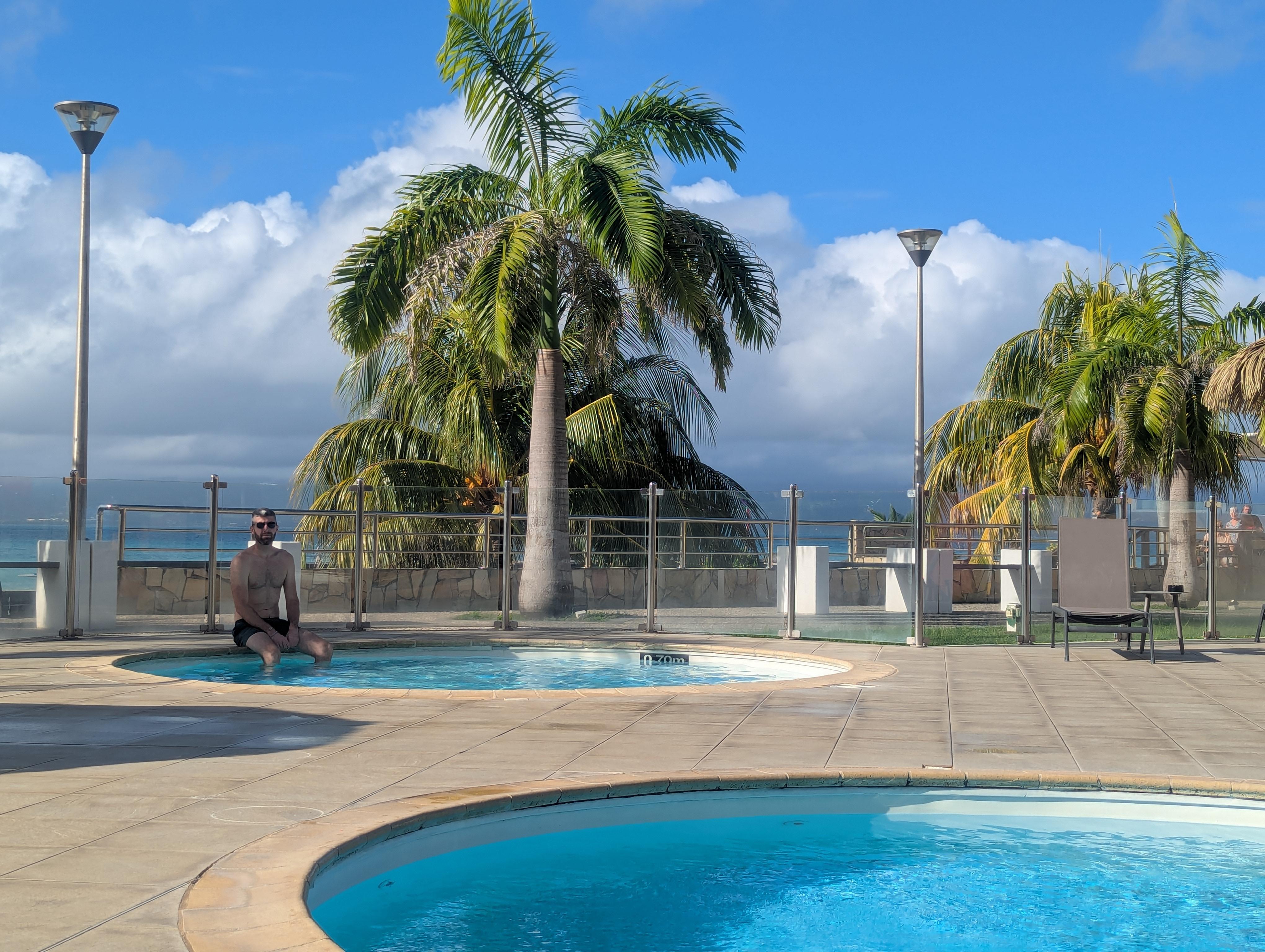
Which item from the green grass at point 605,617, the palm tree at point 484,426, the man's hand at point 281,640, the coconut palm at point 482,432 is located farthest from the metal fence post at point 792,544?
the man's hand at point 281,640

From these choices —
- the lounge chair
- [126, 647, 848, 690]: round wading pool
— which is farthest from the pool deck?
the lounge chair

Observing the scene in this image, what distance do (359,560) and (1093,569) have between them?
810cm

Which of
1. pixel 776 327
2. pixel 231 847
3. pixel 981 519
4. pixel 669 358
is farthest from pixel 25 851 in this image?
pixel 981 519

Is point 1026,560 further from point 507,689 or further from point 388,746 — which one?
point 388,746

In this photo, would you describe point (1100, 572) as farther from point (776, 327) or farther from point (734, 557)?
point (776, 327)

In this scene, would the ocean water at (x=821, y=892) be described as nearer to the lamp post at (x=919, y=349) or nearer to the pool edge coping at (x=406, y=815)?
the pool edge coping at (x=406, y=815)

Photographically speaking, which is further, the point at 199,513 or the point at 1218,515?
the point at 1218,515

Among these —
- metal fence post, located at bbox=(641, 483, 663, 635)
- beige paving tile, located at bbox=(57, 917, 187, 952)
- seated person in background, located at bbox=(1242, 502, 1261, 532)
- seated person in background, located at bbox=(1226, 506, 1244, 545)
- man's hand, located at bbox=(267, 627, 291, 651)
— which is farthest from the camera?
seated person in background, located at bbox=(1242, 502, 1261, 532)

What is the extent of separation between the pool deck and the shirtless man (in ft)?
4.12

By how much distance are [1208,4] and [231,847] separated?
14.1 metres

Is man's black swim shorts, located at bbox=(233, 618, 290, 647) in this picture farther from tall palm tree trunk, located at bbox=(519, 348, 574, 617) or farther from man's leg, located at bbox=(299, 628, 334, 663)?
tall palm tree trunk, located at bbox=(519, 348, 574, 617)

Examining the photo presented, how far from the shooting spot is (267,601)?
11.1m

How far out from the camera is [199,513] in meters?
13.0

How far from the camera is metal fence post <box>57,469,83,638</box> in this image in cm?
1202
